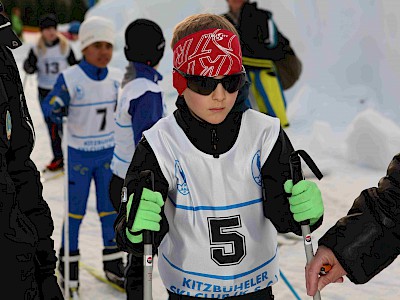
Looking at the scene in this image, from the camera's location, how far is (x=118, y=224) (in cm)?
246

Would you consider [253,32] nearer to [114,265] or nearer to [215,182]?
[114,265]

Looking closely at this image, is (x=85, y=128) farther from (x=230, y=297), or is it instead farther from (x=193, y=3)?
(x=193, y=3)

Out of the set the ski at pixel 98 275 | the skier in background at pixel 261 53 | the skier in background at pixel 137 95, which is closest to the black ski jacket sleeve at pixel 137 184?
the skier in background at pixel 137 95

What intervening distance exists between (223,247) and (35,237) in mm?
847

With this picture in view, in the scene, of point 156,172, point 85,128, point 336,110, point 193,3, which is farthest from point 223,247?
point 193,3

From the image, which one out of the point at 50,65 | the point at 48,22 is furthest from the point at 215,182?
the point at 50,65

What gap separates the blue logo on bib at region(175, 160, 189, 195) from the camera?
7.99 feet

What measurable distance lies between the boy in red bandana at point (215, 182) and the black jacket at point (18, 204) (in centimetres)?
40

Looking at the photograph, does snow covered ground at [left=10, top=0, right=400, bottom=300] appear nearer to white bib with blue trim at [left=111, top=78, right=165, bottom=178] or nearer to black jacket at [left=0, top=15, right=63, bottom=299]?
white bib with blue trim at [left=111, top=78, right=165, bottom=178]

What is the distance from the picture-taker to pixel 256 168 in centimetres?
249

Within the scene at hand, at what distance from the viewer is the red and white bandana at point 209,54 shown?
8.09 feet

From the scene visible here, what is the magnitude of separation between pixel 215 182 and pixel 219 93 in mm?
331

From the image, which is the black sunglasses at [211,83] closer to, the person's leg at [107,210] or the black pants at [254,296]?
the black pants at [254,296]

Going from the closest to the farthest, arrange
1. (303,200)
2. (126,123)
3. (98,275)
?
(303,200) < (126,123) < (98,275)
